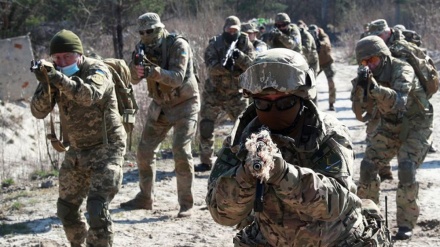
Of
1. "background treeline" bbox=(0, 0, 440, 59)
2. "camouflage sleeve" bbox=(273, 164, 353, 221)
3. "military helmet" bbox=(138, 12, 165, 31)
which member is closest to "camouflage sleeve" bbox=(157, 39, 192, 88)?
"military helmet" bbox=(138, 12, 165, 31)

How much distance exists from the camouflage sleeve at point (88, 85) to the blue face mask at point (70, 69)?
0.24ft

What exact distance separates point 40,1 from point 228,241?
52.8 ft

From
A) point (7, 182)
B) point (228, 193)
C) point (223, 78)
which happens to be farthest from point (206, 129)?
point (228, 193)

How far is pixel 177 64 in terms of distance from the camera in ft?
25.0

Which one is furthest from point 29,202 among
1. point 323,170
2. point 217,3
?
point 217,3

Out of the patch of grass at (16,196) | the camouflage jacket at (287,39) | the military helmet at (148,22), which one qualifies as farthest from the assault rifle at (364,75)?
the camouflage jacket at (287,39)

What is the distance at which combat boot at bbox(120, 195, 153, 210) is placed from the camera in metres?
8.38

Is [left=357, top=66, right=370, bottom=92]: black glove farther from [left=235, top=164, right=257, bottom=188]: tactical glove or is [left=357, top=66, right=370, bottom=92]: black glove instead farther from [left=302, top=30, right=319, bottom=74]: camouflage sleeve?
[left=302, top=30, right=319, bottom=74]: camouflage sleeve

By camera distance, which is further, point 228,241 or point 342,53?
point 342,53

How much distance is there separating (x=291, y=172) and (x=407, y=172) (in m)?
4.00

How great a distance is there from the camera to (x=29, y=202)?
8766 mm

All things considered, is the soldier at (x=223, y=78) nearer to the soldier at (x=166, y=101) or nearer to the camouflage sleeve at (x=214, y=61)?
the camouflage sleeve at (x=214, y=61)

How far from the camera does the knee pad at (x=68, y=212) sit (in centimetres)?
615

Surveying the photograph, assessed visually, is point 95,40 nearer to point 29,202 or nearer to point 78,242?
point 29,202
